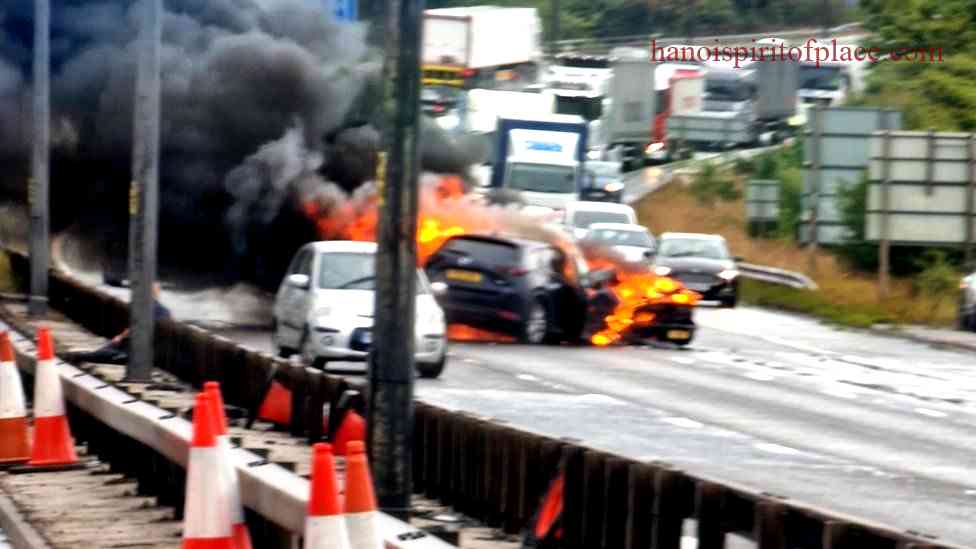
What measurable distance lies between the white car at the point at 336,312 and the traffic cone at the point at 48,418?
836 cm

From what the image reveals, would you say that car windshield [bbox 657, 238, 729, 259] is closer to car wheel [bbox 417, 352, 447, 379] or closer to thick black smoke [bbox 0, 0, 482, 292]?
thick black smoke [bbox 0, 0, 482, 292]

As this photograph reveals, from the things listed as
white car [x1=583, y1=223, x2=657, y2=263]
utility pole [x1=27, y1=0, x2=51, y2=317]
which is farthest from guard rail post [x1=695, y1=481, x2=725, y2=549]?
white car [x1=583, y1=223, x2=657, y2=263]

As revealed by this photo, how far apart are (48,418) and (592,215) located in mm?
33330

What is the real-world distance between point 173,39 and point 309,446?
2105 cm

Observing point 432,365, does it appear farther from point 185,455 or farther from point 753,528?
point 753,528

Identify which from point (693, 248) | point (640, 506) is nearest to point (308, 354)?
point (640, 506)

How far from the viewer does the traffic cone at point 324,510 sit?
7.81m

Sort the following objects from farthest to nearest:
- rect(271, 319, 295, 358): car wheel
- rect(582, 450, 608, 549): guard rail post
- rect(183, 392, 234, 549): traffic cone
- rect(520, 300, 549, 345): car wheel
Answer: rect(520, 300, 549, 345): car wheel < rect(271, 319, 295, 358): car wheel < rect(582, 450, 608, 549): guard rail post < rect(183, 392, 234, 549): traffic cone

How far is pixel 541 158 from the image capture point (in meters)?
51.7

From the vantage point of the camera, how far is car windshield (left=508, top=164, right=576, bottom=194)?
51250 mm

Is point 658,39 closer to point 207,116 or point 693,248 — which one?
point 693,248

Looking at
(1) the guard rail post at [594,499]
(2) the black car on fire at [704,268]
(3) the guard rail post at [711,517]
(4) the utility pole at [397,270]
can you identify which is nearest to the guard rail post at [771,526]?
(3) the guard rail post at [711,517]

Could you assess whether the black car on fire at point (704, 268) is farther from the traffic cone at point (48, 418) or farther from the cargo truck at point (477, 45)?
the traffic cone at point (48, 418)

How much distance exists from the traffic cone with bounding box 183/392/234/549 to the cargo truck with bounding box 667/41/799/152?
195ft
